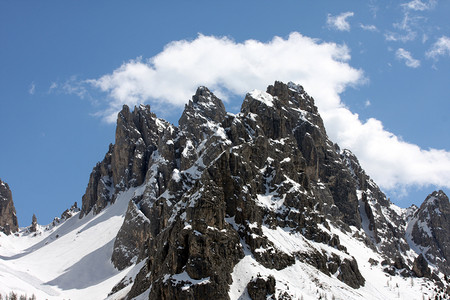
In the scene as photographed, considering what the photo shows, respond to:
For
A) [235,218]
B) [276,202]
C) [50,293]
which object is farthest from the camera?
[50,293]

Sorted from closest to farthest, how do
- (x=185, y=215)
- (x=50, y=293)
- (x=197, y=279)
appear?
(x=197, y=279) → (x=185, y=215) → (x=50, y=293)

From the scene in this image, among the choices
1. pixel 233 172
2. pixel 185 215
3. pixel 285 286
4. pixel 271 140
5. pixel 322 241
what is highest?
pixel 271 140

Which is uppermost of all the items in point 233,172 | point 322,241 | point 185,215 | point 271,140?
point 271,140

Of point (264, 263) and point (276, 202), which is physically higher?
point (276, 202)

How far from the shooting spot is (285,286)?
130 m

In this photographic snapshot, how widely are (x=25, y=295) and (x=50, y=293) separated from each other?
556 inches

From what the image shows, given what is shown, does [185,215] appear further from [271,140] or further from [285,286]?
[271,140]

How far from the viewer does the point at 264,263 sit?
137m

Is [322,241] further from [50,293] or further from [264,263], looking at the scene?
[50,293]

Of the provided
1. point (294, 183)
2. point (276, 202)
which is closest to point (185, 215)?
point (276, 202)

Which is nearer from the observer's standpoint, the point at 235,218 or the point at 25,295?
the point at 235,218

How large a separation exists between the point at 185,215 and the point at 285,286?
1188 inches

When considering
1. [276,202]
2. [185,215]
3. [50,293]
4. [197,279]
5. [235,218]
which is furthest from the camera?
[50,293]

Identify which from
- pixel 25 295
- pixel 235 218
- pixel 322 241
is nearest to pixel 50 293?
pixel 25 295
